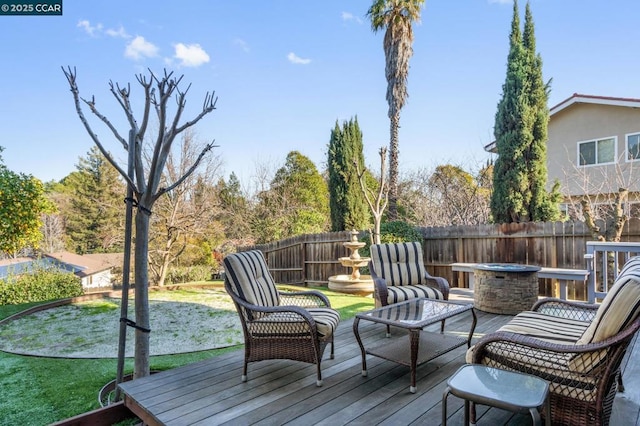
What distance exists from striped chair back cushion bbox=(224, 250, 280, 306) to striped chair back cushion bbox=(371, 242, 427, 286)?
5.34 feet

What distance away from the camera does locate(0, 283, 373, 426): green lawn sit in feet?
8.05

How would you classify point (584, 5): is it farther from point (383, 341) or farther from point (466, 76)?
point (383, 341)

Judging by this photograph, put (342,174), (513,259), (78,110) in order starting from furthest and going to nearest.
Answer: (342,174), (513,259), (78,110)

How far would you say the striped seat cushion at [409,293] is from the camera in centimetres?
396

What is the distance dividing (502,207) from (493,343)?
22.1 feet

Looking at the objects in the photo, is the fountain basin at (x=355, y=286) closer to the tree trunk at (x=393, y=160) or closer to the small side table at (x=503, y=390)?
the tree trunk at (x=393, y=160)

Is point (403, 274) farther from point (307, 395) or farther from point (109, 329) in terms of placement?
point (109, 329)

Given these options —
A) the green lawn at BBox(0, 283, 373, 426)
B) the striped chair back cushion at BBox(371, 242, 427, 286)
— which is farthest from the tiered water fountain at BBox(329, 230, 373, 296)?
the green lawn at BBox(0, 283, 373, 426)

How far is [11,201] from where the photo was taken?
6.42 metres

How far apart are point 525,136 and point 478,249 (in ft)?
9.22

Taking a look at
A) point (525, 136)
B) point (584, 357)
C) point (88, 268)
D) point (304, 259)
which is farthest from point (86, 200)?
point (584, 357)

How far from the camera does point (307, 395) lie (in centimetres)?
243

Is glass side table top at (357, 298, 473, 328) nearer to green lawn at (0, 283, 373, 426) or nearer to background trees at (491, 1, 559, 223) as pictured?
green lawn at (0, 283, 373, 426)

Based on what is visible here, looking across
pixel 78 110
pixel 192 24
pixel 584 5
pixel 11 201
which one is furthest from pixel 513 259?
pixel 11 201
